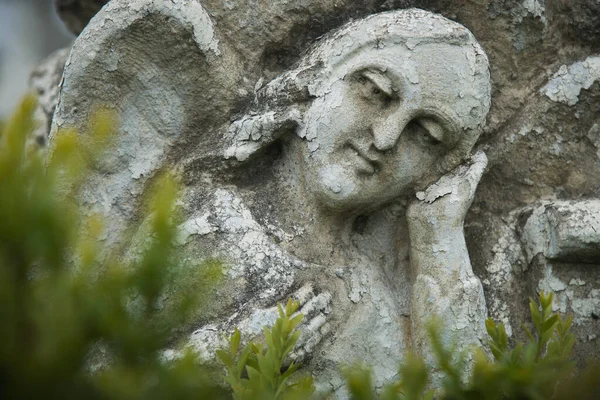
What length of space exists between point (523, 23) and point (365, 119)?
52cm

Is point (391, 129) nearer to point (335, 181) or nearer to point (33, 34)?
point (335, 181)

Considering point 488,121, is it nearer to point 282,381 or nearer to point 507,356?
point 507,356

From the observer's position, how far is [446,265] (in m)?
1.94

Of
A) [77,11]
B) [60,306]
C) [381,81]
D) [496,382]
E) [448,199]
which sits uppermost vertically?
[77,11]

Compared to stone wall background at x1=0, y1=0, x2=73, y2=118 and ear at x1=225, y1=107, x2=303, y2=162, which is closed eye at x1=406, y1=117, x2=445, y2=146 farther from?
stone wall background at x1=0, y1=0, x2=73, y2=118

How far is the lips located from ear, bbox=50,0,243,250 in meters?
0.32

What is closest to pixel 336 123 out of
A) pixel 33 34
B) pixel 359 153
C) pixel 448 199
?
pixel 359 153

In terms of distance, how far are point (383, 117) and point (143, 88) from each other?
57 centimetres

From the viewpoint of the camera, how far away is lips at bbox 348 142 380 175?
6.14 feet

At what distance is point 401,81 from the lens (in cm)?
183

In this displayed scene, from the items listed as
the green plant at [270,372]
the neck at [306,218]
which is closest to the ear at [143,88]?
the neck at [306,218]

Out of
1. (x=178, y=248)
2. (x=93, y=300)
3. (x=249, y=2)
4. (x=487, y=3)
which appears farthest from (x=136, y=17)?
(x=93, y=300)

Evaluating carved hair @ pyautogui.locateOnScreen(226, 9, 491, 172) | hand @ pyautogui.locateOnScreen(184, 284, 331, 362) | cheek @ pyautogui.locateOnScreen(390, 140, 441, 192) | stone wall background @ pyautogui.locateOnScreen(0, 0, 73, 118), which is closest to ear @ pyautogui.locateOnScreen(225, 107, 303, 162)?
carved hair @ pyautogui.locateOnScreen(226, 9, 491, 172)

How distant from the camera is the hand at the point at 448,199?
1957 mm
